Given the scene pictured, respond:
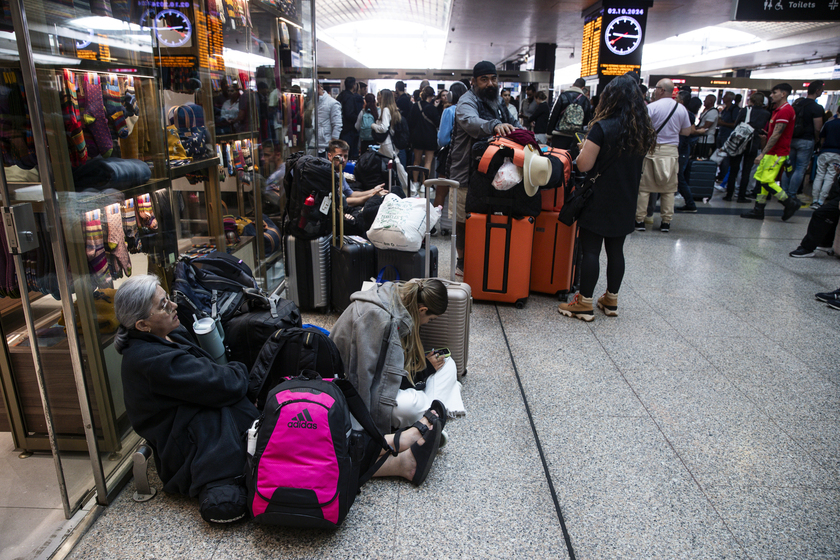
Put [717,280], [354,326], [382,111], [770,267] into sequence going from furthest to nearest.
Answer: [382,111]
[770,267]
[717,280]
[354,326]

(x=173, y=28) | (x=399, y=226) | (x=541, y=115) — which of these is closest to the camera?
(x=173, y=28)

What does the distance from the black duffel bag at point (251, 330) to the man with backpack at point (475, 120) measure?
224 centimetres

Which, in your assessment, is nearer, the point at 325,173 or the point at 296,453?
the point at 296,453

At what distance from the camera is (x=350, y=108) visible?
8656mm

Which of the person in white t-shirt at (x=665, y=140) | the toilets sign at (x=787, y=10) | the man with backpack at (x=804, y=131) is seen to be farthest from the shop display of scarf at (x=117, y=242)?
the man with backpack at (x=804, y=131)

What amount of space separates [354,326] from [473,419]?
2.96 feet

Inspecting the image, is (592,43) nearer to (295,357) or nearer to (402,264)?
(402,264)

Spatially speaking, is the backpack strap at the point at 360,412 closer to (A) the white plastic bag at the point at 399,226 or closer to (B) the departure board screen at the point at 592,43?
(A) the white plastic bag at the point at 399,226

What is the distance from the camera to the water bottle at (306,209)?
4.24 m

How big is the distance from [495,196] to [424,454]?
8.27ft

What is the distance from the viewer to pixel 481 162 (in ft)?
14.2

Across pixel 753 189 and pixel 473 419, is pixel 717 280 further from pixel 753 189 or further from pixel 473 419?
pixel 753 189

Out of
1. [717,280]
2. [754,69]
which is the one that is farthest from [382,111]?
[754,69]

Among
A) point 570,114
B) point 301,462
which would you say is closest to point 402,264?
point 301,462
